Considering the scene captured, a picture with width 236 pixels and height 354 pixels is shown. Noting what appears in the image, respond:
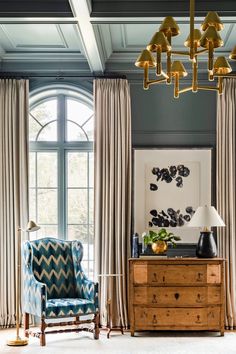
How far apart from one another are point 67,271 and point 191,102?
2531 millimetres

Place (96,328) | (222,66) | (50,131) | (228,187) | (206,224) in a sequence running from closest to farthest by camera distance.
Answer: (222,66), (96,328), (206,224), (228,187), (50,131)

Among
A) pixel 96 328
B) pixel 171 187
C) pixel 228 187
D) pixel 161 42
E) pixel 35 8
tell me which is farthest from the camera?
pixel 171 187

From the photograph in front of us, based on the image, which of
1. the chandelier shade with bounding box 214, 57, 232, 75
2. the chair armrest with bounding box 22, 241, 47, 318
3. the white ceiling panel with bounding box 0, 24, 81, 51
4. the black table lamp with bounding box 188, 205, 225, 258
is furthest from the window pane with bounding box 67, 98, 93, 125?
the chandelier shade with bounding box 214, 57, 232, 75

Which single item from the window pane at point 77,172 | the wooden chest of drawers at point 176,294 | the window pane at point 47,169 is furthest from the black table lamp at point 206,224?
the window pane at point 47,169

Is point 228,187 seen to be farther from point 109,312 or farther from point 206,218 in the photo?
point 109,312

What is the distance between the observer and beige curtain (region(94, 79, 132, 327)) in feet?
25.5

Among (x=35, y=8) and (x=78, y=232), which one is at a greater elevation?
(x=35, y=8)

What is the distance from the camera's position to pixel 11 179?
786 cm

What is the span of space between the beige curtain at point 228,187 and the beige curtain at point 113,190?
1.09 m

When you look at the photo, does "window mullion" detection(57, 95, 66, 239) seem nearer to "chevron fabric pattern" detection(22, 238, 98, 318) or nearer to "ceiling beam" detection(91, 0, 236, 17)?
"chevron fabric pattern" detection(22, 238, 98, 318)

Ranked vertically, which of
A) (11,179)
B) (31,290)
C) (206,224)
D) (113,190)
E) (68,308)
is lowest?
(68,308)

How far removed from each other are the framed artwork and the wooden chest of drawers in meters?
0.68

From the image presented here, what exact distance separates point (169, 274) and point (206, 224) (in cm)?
69

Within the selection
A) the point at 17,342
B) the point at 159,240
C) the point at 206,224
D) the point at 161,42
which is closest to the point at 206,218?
the point at 206,224
